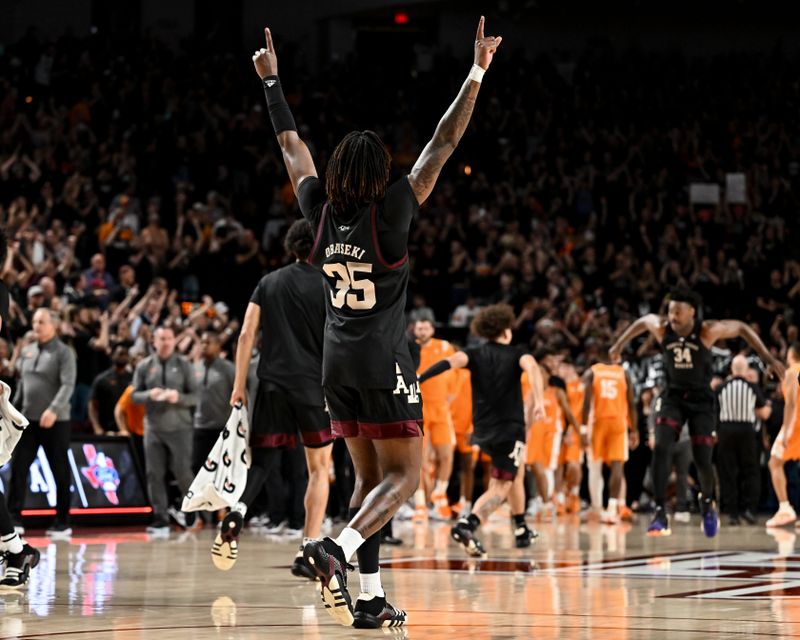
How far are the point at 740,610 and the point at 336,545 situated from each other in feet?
8.02

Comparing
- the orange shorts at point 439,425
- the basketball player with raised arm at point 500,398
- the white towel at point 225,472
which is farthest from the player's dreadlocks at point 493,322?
the orange shorts at point 439,425

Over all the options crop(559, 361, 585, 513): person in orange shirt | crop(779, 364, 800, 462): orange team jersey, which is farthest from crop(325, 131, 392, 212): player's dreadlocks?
crop(559, 361, 585, 513): person in orange shirt

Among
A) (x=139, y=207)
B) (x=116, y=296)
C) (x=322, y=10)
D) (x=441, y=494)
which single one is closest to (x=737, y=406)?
(x=441, y=494)

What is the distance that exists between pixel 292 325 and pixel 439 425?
770cm

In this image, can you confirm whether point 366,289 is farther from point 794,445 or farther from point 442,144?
point 794,445

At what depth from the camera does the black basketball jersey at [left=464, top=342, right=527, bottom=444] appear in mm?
11828

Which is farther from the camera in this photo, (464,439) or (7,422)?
(464,439)

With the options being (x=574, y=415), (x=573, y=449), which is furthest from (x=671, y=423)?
(x=574, y=415)

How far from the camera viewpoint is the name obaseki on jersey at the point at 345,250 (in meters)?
6.22

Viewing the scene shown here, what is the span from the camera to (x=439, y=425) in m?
16.8

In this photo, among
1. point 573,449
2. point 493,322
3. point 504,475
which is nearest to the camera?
point 504,475

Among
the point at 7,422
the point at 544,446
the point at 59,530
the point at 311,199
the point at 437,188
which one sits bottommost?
the point at 59,530

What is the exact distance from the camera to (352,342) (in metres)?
6.30

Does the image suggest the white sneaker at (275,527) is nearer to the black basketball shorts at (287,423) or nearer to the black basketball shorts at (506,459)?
the black basketball shorts at (506,459)
